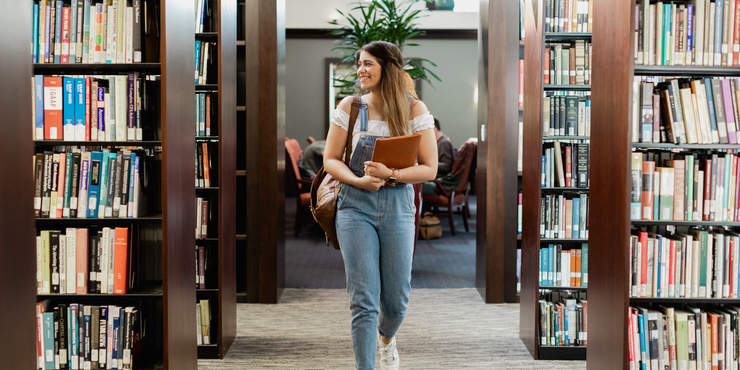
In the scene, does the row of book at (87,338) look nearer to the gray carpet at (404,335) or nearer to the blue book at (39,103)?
the blue book at (39,103)

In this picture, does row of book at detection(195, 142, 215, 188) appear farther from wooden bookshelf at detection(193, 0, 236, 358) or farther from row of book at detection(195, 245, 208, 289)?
row of book at detection(195, 245, 208, 289)

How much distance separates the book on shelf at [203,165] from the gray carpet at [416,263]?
73.2 inches

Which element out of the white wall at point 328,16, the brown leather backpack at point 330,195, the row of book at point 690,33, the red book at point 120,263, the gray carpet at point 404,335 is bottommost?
the gray carpet at point 404,335

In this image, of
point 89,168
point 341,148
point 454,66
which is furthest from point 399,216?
point 454,66

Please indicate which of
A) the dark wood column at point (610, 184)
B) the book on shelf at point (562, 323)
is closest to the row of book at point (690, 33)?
the dark wood column at point (610, 184)

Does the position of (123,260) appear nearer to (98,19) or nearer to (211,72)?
(98,19)

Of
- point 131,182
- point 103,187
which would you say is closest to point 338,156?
point 131,182

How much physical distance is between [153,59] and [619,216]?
75.8 inches

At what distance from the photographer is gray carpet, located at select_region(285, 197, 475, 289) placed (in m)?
5.98

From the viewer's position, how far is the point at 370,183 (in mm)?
2672

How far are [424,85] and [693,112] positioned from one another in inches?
410

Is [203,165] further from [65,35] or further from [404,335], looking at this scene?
[404,335]

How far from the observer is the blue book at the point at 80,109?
2838 millimetres

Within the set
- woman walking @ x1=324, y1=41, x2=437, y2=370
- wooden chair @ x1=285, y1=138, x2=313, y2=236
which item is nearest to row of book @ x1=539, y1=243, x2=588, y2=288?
woman walking @ x1=324, y1=41, x2=437, y2=370
